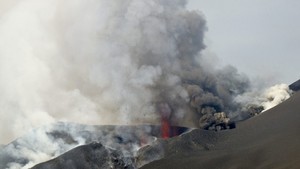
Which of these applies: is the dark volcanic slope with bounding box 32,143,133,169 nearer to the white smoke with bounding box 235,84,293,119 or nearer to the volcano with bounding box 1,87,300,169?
the volcano with bounding box 1,87,300,169

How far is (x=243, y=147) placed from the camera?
195ft

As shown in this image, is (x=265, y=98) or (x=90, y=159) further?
(x=265, y=98)

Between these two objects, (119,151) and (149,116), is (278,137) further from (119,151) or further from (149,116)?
(149,116)

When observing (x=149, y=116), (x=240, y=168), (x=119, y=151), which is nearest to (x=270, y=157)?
(x=240, y=168)

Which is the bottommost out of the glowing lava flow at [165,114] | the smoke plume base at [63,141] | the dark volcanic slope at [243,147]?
the dark volcanic slope at [243,147]

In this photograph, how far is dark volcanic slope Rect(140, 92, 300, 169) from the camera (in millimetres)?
53256

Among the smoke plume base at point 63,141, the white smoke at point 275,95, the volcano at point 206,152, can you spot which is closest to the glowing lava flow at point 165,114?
the smoke plume base at point 63,141

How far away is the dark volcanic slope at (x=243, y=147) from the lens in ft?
175

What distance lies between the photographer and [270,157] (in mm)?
53656

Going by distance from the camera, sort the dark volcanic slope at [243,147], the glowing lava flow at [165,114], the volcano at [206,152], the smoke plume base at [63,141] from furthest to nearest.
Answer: the glowing lava flow at [165,114] → the smoke plume base at [63,141] → the volcano at [206,152] → the dark volcanic slope at [243,147]

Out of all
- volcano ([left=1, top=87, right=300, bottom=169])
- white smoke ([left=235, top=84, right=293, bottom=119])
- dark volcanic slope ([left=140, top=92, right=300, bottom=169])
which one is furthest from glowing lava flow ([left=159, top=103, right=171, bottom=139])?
white smoke ([left=235, top=84, right=293, bottom=119])

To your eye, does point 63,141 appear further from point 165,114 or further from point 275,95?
point 275,95

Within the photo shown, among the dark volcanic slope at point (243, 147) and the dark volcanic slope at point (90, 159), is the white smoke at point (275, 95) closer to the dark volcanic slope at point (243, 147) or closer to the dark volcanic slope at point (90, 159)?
the dark volcanic slope at point (243, 147)

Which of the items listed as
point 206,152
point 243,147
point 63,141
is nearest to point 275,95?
point 243,147
